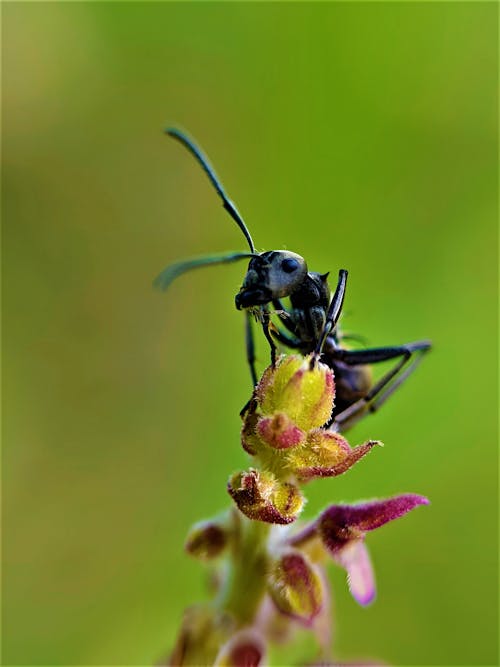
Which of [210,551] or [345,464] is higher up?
[345,464]

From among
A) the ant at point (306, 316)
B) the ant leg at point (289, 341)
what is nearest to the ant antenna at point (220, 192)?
the ant at point (306, 316)

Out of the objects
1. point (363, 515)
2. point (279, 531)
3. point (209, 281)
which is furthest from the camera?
point (209, 281)

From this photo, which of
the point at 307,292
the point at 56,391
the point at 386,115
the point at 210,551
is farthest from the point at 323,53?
the point at 210,551

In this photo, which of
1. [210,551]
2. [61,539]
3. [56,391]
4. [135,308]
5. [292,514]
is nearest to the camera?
[292,514]

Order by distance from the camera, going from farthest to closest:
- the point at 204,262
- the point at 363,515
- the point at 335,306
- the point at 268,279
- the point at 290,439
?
the point at 204,262 → the point at 335,306 → the point at 268,279 → the point at 363,515 → the point at 290,439

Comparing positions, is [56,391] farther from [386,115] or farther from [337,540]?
[337,540]

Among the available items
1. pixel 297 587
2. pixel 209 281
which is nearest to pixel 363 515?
pixel 297 587

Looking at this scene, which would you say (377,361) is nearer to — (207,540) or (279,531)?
(279,531)
